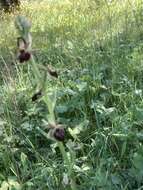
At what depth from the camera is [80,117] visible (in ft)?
9.47

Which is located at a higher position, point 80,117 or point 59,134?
point 59,134

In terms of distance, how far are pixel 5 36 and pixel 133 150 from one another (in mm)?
3840

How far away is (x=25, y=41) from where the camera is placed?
1460 mm

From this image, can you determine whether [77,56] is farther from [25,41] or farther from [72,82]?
[25,41]

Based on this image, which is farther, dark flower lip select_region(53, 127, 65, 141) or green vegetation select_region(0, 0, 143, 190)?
green vegetation select_region(0, 0, 143, 190)

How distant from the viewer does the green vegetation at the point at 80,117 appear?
2.15m

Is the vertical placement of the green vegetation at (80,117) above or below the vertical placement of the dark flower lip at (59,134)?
below

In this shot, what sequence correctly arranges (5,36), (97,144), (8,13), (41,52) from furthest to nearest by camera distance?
(8,13)
(5,36)
(41,52)
(97,144)

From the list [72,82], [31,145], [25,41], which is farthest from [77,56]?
[25,41]

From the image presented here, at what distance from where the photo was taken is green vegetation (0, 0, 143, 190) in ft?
7.06

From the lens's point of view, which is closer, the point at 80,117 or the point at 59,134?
the point at 59,134

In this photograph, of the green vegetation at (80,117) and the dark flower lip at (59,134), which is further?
the green vegetation at (80,117)

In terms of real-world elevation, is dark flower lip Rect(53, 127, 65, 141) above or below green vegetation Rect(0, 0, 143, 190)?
above

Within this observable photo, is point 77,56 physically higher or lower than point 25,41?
lower
